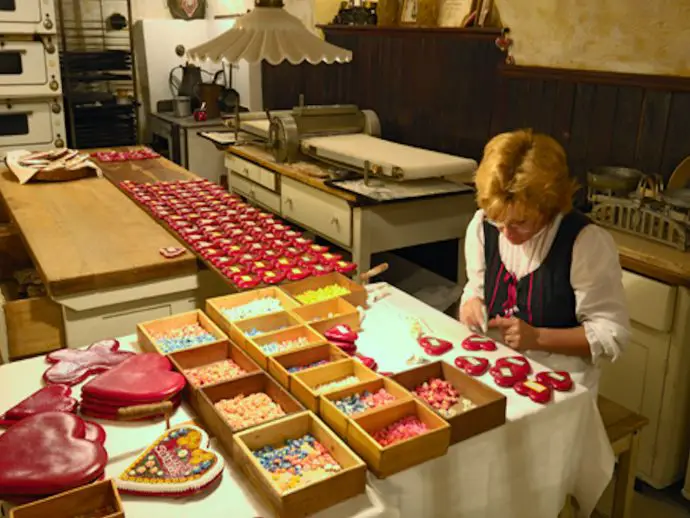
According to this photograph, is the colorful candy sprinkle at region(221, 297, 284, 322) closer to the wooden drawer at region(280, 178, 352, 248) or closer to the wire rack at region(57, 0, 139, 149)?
the wooden drawer at region(280, 178, 352, 248)

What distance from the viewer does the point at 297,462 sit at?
1439 millimetres

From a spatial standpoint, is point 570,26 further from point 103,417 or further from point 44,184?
point 44,184

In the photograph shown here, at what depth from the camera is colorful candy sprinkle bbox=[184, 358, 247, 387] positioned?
1.75m

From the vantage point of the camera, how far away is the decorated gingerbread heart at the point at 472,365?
1854 millimetres

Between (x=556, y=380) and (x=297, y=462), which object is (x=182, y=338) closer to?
(x=297, y=462)

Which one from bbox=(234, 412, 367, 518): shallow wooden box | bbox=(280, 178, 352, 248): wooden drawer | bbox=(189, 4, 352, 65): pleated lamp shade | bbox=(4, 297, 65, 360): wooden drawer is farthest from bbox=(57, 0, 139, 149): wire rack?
bbox=(234, 412, 367, 518): shallow wooden box

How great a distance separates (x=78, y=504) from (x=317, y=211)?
8.89 ft

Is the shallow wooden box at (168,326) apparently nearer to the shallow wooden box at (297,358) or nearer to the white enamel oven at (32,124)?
the shallow wooden box at (297,358)

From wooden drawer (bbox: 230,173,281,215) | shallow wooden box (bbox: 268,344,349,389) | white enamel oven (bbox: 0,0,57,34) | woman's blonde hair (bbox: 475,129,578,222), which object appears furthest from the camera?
white enamel oven (bbox: 0,0,57,34)

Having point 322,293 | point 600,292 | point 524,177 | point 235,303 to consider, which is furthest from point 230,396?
point 600,292

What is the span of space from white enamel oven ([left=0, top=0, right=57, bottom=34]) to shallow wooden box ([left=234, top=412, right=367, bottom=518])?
4.81m

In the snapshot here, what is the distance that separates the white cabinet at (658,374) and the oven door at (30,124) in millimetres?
4634

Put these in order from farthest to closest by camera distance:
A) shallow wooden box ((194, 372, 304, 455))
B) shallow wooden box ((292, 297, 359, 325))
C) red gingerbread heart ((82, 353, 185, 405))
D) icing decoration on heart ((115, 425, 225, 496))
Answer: shallow wooden box ((292, 297, 359, 325)) → red gingerbread heart ((82, 353, 185, 405)) → shallow wooden box ((194, 372, 304, 455)) → icing decoration on heart ((115, 425, 225, 496))

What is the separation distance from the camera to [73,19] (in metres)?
5.98
